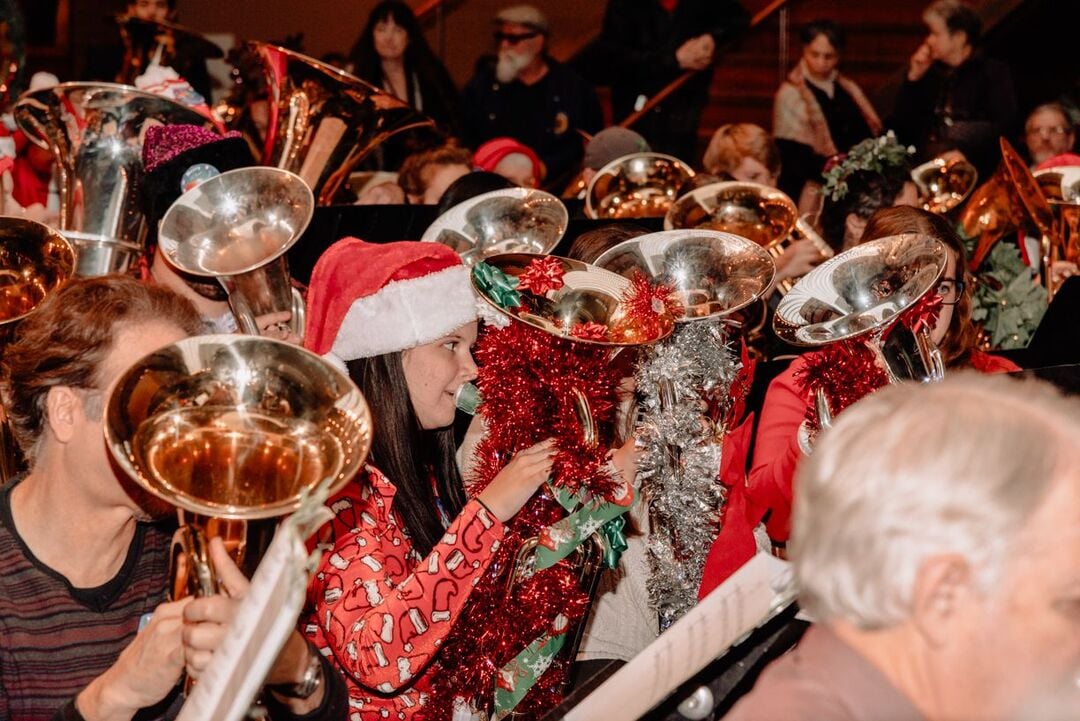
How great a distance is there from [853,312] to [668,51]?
16.2 feet

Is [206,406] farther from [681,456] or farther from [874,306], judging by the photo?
[874,306]

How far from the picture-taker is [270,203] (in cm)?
326

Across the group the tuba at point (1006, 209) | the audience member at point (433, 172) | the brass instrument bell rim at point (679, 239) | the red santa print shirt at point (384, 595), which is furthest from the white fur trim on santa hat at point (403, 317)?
the tuba at point (1006, 209)

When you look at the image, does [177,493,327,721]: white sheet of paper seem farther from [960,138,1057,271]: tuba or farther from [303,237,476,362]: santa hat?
[960,138,1057,271]: tuba

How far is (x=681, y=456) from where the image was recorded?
2.59 metres

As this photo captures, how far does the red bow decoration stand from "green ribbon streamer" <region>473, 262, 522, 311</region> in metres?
0.02

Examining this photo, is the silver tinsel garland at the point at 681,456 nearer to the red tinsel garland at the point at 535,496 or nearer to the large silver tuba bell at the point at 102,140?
the red tinsel garland at the point at 535,496

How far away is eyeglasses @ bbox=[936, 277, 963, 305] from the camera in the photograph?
2.88 metres

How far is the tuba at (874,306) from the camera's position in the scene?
2.50 metres

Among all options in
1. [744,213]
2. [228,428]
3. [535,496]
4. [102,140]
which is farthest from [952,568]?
[744,213]

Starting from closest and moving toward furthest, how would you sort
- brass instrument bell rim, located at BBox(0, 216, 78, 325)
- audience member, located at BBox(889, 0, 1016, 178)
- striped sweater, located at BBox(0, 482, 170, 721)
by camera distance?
striped sweater, located at BBox(0, 482, 170, 721)
brass instrument bell rim, located at BBox(0, 216, 78, 325)
audience member, located at BBox(889, 0, 1016, 178)

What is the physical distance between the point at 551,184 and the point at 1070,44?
4069mm

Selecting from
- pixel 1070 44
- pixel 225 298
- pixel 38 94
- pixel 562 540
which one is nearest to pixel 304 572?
pixel 562 540

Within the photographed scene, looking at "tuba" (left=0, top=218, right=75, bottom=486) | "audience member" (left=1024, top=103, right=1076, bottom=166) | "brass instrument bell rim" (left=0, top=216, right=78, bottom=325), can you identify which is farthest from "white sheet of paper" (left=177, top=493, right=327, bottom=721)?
"audience member" (left=1024, top=103, right=1076, bottom=166)
